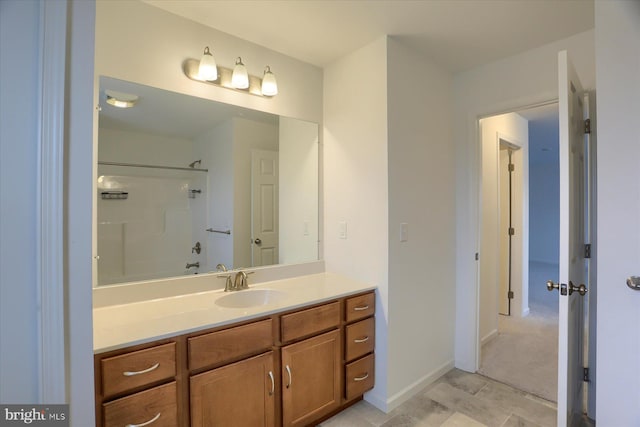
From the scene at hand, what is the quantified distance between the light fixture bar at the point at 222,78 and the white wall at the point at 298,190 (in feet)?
0.99

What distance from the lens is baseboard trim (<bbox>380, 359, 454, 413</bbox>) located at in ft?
6.55

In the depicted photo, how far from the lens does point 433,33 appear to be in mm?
1957

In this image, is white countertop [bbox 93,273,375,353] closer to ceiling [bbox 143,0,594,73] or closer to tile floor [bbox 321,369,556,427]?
tile floor [bbox 321,369,556,427]

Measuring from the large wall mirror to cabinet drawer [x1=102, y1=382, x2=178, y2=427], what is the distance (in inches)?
26.1

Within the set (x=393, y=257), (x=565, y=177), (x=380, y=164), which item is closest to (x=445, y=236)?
(x=393, y=257)

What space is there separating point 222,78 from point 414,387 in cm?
254

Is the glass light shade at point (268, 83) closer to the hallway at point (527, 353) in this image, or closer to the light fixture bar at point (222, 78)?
the light fixture bar at point (222, 78)

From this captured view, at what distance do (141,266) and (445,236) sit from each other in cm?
221

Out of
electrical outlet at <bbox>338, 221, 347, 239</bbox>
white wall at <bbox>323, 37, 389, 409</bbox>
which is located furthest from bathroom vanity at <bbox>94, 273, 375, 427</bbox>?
electrical outlet at <bbox>338, 221, 347, 239</bbox>

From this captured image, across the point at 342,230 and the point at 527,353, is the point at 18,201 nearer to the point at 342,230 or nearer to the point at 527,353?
the point at 342,230

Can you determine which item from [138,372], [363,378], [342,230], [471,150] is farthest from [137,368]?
[471,150]

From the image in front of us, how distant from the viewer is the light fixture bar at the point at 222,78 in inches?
70.3

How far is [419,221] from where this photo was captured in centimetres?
222

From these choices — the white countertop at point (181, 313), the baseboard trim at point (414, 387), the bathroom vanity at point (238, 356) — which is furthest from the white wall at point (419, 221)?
the white countertop at point (181, 313)
